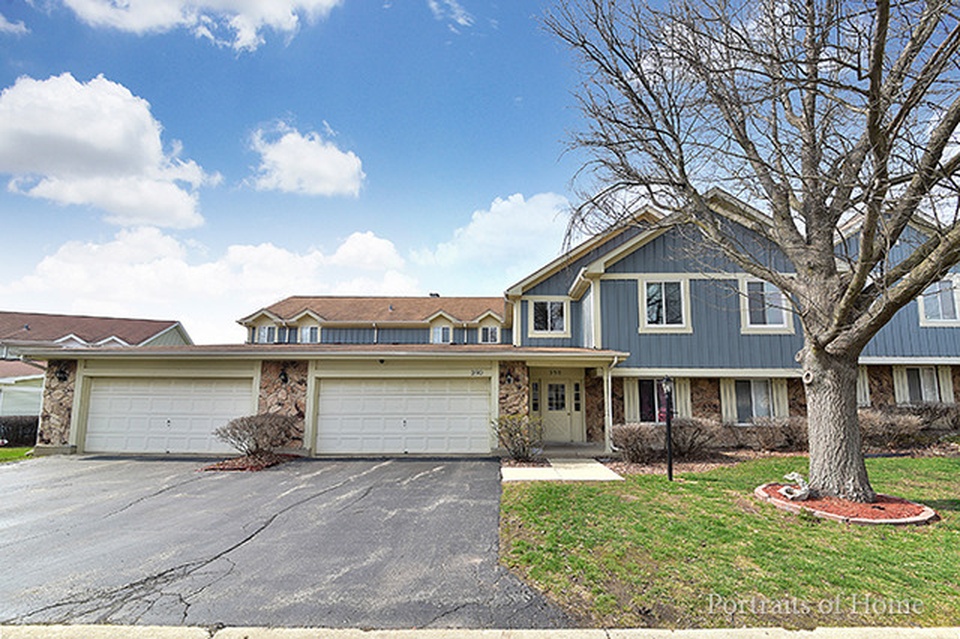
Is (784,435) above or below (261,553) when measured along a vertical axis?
above

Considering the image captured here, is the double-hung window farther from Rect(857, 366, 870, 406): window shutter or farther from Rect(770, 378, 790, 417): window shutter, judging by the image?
Rect(770, 378, 790, 417): window shutter

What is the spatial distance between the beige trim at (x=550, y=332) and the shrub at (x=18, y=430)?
18.0 m

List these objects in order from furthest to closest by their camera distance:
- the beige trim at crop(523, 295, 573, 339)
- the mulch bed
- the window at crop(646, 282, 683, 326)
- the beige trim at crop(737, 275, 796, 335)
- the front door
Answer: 1. the beige trim at crop(523, 295, 573, 339)
2. the front door
3. the window at crop(646, 282, 683, 326)
4. the beige trim at crop(737, 275, 796, 335)
5. the mulch bed

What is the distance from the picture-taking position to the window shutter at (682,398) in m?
12.9

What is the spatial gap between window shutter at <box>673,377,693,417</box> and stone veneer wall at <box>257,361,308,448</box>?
10585 mm

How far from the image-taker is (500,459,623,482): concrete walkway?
8672 millimetres

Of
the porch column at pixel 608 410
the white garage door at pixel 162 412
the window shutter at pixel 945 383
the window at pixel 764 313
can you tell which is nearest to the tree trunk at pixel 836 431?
the porch column at pixel 608 410

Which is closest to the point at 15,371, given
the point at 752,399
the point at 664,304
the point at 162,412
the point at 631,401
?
the point at 162,412

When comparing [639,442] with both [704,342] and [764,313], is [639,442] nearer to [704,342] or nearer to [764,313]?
[704,342]

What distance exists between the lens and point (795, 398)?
13031mm

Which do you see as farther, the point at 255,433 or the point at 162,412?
the point at 162,412

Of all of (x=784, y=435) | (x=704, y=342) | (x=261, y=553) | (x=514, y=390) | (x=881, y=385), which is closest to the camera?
(x=261, y=553)

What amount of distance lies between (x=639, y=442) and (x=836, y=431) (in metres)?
4.24

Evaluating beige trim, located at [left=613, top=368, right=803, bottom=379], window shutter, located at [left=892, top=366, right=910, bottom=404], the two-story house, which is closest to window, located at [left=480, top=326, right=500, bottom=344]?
the two-story house
